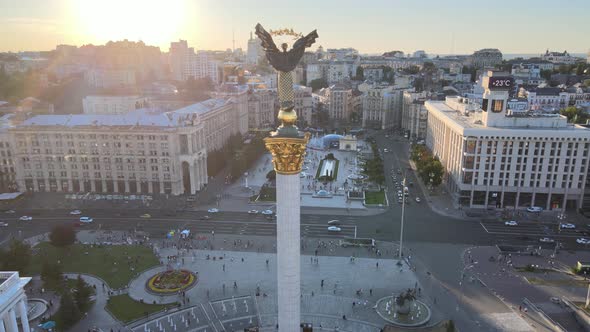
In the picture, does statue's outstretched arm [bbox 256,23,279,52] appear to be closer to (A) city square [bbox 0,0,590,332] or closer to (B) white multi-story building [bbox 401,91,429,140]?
(A) city square [bbox 0,0,590,332]

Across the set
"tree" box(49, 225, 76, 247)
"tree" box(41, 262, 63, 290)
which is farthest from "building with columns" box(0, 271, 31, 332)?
"tree" box(49, 225, 76, 247)

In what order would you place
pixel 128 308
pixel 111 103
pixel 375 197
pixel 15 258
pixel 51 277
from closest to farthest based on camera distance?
pixel 128 308, pixel 51 277, pixel 15 258, pixel 375 197, pixel 111 103

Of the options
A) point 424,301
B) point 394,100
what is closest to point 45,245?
point 424,301

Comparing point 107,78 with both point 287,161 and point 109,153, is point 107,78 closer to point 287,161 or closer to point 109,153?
point 109,153

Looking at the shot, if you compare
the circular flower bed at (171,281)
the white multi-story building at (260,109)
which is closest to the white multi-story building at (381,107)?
the white multi-story building at (260,109)

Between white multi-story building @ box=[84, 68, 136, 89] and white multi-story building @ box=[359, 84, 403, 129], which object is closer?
white multi-story building @ box=[359, 84, 403, 129]

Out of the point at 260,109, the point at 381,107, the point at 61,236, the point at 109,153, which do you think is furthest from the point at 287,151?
the point at 381,107

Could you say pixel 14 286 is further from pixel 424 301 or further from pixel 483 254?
pixel 483 254
